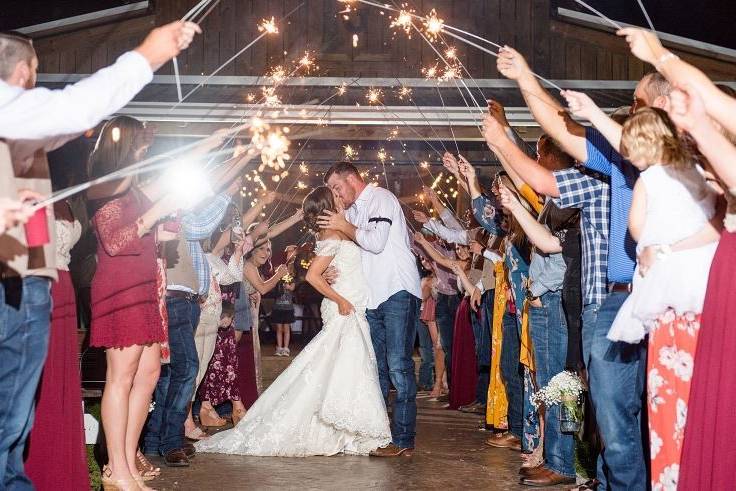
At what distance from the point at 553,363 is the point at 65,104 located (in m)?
3.56

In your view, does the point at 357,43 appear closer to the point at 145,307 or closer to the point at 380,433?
the point at 380,433

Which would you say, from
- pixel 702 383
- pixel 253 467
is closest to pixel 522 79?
pixel 702 383

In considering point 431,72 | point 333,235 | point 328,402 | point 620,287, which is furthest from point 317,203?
point 431,72

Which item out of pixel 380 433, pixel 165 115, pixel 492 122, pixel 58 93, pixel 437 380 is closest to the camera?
pixel 58 93

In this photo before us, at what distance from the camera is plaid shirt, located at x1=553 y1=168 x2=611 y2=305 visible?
4328mm

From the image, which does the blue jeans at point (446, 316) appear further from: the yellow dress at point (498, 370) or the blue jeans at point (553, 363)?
the blue jeans at point (553, 363)

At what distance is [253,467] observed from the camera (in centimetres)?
580

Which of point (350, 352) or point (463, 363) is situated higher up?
point (350, 352)

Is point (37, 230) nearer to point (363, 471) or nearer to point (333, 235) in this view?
point (363, 471)

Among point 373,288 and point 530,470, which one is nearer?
point 530,470

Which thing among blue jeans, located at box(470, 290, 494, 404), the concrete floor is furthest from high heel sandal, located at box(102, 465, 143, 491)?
blue jeans, located at box(470, 290, 494, 404)

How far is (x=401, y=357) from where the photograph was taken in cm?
643

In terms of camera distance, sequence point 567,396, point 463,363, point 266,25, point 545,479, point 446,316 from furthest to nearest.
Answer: point 266,25 < point 446,316 < point 463,363 < point 545,479 < point 567,396

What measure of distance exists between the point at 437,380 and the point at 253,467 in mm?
5249
